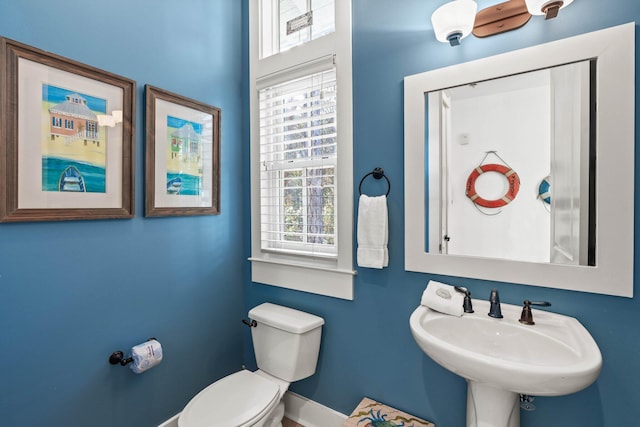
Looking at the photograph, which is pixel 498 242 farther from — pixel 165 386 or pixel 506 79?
pixel 165 386

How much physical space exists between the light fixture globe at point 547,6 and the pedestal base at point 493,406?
1305 mm

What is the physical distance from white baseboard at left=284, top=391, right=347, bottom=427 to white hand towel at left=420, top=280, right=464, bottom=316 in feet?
2.99

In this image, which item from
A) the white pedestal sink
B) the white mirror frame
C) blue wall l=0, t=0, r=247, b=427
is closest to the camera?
the white pedestal sink

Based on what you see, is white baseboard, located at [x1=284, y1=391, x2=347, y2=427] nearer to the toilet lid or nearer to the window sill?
the toilet lid

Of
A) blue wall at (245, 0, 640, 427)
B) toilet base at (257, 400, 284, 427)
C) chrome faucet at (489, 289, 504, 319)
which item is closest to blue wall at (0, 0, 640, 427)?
blue wall at (245, 0, 640, 427)

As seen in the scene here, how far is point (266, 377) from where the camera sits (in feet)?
5.49

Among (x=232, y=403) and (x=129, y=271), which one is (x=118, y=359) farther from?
(x=232, y=403)

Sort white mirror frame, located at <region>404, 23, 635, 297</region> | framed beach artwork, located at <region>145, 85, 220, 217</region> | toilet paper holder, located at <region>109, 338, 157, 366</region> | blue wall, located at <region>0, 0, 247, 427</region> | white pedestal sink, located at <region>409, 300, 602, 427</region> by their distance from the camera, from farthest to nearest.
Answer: framed beach artwork, located at <region>145, 85, 220, 217</region> < toilet paper holder, located at <region>109, 338, 157, 366</region> < blue wall, located at <region>0, 0, 247, 427</region> < white mirror frame, located at <region>404, 23, 635, 297</region> < white pedestal sink, located at <region>409, 300, 602, 427</region>

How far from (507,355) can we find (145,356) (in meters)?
1.52

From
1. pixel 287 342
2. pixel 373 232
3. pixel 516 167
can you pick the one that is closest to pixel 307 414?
pixel 287 342

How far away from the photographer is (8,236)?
111 cm

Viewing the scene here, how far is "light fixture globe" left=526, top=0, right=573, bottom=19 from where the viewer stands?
1063mm

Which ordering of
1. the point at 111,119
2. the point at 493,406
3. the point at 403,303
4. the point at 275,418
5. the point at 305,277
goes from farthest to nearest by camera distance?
the point at 305,277 → the point at 275,418 → the point at 403,303 → the point at 111,119 → the point at 493,406

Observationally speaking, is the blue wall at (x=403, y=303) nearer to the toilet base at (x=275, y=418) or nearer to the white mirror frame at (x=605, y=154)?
the white mirror frame at (x=605, y=154)
